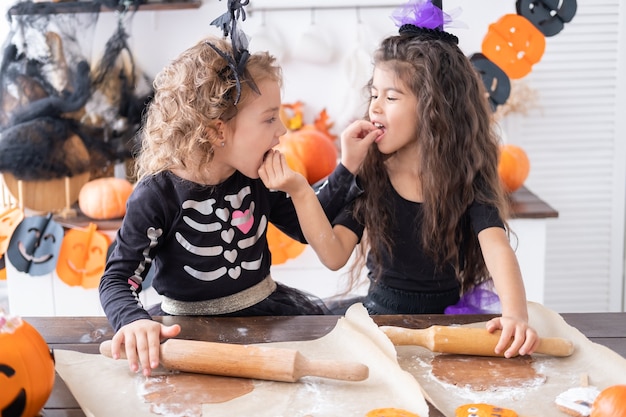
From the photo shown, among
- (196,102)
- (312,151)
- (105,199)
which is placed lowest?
(105,199)

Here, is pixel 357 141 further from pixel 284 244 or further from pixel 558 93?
pixel 558 93

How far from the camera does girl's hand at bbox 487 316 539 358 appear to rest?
1143 mm

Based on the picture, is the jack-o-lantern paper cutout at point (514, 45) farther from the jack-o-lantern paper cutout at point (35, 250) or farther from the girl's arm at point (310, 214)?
the jack-o-lantern paper cutout at point (35, 250)

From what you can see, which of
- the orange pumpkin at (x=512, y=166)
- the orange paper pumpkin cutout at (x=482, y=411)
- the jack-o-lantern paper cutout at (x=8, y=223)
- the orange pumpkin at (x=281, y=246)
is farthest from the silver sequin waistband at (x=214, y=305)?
the orange pumpkin at (x=512, y=166)

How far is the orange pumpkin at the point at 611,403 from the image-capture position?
0.90 m

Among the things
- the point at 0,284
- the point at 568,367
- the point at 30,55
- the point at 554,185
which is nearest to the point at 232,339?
the point at 568,367

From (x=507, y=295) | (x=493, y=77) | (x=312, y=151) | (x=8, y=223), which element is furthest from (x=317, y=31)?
(x=507, y=295)

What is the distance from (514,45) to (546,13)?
0.13 m

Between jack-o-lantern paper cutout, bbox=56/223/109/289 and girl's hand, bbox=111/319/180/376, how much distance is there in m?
1.33

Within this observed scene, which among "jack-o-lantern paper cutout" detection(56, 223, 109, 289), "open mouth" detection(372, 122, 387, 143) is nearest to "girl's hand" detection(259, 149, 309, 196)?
"open mouth" detection(372, 122, 387, 143)

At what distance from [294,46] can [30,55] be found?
0.93 m

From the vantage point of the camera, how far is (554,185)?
2980 millimetres

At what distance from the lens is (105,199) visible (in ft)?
8.05

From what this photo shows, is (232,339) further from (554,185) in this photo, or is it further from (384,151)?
(554,185)
